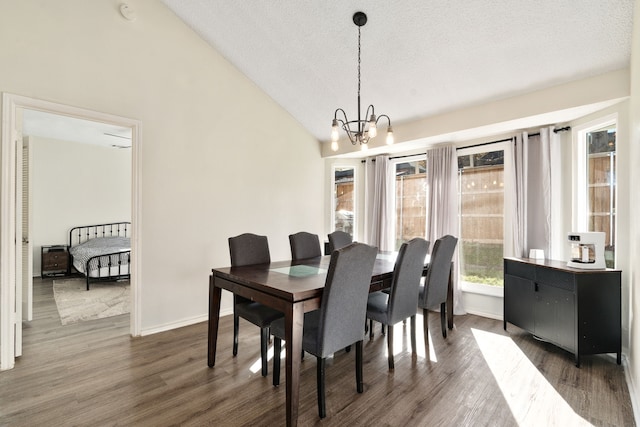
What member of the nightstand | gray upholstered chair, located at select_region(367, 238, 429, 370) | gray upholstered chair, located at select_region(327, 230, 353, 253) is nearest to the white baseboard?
gray upholstered chair, located at select_region(367, 238, 429, 370)

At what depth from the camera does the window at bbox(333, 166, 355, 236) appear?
5301mm

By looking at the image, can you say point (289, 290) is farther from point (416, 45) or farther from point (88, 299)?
point (88, 299)

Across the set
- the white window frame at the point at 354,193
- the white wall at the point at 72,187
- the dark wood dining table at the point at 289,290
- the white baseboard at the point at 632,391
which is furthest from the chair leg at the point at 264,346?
the white wall at the point at 72,187

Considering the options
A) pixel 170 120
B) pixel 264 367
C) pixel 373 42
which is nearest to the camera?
pixel 264 367

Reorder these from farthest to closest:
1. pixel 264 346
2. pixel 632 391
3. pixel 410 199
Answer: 1. pixel 410 199
2. pixel 264 346
3. pixel 632 391

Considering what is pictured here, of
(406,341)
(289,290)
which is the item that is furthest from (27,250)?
(406,341)

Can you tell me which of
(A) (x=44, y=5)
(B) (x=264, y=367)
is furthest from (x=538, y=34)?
(A) (x=44, y=5)

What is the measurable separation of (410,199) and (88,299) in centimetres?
492

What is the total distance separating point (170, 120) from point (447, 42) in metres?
2.91

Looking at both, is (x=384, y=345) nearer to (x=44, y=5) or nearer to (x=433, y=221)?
(x=433, y=221)

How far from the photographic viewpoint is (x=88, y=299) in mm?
4363

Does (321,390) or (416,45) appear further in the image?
(416,45)

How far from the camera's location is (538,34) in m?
2.44

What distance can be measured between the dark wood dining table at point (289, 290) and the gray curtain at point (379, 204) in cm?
167
